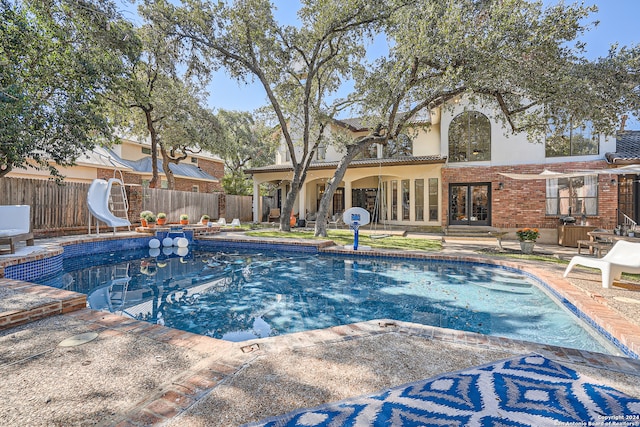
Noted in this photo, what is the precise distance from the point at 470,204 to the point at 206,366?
1448cm

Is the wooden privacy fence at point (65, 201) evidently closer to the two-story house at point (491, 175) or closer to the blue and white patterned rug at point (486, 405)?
the two-story house at point (491, 175)

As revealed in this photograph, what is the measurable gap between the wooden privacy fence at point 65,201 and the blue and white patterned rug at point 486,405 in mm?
10422

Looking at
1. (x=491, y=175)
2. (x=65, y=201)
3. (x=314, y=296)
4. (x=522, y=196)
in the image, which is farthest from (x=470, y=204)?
(x=65, y=201)

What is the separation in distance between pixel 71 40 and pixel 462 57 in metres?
10.2

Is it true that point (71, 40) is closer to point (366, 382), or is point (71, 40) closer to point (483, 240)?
point (366, 382)

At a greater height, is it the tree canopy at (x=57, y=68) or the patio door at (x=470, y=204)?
the tree canopy at (x=57, y=68)

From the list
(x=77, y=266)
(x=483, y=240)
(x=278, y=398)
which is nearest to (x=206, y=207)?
(x=77, y=266)

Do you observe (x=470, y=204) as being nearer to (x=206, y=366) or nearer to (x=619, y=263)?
(x=619, y=263)

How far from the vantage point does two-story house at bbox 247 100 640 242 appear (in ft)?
38.5

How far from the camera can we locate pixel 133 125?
16.2 metres

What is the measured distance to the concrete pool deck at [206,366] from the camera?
197cm

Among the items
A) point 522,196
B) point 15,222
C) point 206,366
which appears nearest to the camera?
point 206,366

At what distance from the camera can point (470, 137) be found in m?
14.3

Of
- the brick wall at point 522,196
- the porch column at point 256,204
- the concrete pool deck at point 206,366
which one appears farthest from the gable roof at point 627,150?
the porch column at point 256,204
